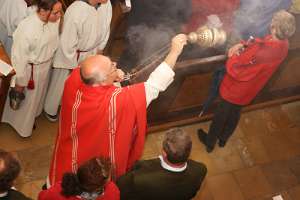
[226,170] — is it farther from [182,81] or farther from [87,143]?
[87,143]

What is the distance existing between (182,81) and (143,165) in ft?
5.24

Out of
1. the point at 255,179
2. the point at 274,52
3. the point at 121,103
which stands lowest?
the point at 255,179

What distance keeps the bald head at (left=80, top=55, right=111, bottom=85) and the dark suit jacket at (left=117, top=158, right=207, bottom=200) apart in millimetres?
692

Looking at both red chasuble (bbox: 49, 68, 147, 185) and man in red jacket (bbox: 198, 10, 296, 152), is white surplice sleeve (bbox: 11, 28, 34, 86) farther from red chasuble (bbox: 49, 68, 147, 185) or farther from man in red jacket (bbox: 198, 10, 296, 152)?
man in red jacket (bbox: 198, 10, 296, 152)

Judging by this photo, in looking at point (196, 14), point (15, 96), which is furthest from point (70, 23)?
point (196, 14)

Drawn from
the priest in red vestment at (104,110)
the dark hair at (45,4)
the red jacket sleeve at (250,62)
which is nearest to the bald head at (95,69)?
the priest in red vestment at (104,110)

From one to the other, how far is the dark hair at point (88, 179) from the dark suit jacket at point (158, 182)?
1.25 ft

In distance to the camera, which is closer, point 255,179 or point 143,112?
point 143,112

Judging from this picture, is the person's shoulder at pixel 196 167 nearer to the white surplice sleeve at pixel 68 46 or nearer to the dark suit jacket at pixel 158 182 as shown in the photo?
the dark suit jacket at pixel 158 182

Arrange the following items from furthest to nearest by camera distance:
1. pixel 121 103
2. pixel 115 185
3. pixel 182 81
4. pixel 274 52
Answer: pixel 182 81 → pixel 274 52 → pixel 121 103 → pixel 115 185

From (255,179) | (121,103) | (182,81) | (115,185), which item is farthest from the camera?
(255,179)

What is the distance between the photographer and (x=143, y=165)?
3.59m

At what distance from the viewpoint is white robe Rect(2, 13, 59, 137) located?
428 centimetres

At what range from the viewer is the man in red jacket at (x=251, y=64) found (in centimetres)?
439
